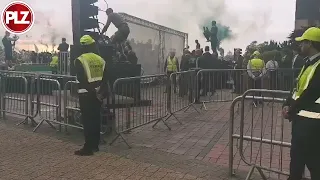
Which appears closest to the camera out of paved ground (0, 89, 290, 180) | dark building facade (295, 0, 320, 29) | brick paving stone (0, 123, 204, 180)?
brick paving stone (0, 123, 204, 180)

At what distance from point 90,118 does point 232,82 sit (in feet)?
22.6

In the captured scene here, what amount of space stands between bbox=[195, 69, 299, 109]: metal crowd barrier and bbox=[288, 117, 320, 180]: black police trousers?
6.86 metres

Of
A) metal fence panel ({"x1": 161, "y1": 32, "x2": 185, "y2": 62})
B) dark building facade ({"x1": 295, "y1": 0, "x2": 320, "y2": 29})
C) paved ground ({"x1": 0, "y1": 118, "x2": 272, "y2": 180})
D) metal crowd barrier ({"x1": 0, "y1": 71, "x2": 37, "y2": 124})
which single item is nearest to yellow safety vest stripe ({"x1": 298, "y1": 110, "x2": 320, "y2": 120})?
paved ground ({"x1": 0, "y1": 118, "x2": 272, "y2": 180})

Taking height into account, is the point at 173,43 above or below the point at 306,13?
above

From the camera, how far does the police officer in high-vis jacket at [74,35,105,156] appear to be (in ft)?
20.2

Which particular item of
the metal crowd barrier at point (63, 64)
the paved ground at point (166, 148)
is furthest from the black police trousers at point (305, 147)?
the metal crowd barrier at point (63, 64)

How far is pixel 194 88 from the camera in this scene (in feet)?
33.9

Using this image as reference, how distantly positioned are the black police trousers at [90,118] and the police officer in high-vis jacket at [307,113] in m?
3.41

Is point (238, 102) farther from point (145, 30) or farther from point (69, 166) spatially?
point (145, 30)

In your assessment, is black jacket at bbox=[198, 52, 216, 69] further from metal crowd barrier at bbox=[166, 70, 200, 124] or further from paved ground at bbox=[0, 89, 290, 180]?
paved ground at bbox=[0, 89, 290, 180]

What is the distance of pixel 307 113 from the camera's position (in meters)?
3.62

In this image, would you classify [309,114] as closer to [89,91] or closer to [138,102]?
[89,91]

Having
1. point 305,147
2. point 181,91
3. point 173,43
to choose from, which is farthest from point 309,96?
point 173,43

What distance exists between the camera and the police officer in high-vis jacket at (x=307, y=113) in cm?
354
